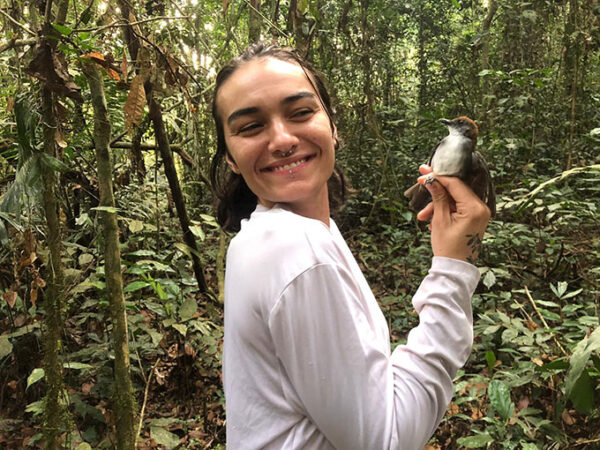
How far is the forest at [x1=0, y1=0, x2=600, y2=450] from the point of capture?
1.83 meters

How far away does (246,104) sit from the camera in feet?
3.40

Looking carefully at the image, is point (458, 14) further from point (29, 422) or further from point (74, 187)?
point (29, 422)

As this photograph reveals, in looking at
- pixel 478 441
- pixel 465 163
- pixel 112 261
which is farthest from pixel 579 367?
pixel 112 261

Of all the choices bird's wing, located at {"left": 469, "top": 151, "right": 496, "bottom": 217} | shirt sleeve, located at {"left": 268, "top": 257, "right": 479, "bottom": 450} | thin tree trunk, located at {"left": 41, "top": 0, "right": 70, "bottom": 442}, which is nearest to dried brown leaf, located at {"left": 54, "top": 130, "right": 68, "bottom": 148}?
thin tree trunk, located at {"left": 41, "top": 0, "right": 70, "bottom": 442}

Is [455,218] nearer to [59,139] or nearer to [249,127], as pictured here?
[249,127]

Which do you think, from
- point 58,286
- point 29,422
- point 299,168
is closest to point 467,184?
point 299,168

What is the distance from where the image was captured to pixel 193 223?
3195 millimetres

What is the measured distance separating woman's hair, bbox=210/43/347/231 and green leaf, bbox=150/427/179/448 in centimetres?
146

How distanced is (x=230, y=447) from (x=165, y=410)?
2.28 m

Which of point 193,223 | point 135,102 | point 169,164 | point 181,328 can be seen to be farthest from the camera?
point 193,223

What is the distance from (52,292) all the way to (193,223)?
1437 mm

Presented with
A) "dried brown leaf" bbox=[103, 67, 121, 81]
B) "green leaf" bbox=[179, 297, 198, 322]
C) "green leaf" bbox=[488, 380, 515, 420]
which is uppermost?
"dried brown leaf" bbox=[103, 67, 121, 81]

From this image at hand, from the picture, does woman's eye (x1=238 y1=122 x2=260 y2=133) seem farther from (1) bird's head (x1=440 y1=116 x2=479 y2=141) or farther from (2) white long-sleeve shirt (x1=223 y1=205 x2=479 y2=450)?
(1) bird's head (x1=440 y1=116 x2=479 y2=141)

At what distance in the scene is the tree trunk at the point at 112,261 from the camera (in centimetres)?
190
